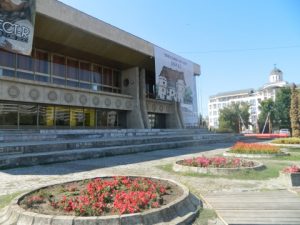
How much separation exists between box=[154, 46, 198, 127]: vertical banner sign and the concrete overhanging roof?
5.57 feet

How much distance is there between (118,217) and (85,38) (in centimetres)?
2243

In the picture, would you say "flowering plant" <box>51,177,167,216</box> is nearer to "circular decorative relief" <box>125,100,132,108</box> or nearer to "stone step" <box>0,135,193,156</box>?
"stone step" <box>0,135,193,156</box>

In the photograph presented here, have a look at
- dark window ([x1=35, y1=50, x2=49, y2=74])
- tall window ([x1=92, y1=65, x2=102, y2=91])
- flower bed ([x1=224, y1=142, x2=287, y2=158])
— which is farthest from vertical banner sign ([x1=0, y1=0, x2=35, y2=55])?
flower bed ([x1=224, y1=142, x2=287, y2=158])

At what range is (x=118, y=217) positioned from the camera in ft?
16.4

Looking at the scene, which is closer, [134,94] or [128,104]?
[128,104]

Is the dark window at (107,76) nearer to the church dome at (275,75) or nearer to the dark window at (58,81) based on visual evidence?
the dark window at (58,81)

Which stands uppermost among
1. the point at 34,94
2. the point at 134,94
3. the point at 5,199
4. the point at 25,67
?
the point at 25,67

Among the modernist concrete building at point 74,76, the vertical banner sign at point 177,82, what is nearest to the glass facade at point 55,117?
the modernist concrete building at point 74,76

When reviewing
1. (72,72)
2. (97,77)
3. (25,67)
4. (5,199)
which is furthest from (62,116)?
(5,199)

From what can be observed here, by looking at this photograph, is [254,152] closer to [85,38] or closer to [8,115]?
[85,38]

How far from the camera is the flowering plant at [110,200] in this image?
5341 mm

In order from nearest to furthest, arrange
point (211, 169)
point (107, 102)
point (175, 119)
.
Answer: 1. point (211, 169)
2. point (107, 102)
3. point (175, 119)

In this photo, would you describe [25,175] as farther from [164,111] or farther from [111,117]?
[164,111]

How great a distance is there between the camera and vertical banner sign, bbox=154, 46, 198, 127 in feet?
105
